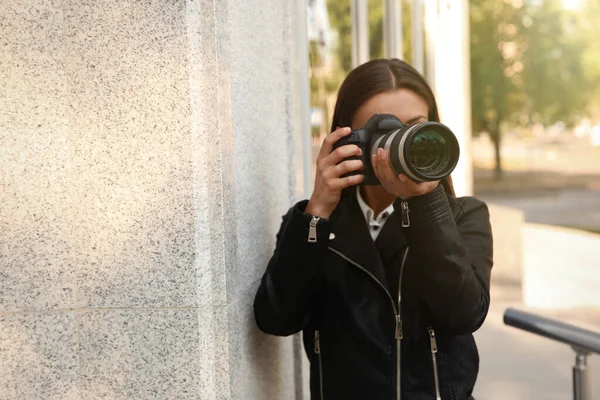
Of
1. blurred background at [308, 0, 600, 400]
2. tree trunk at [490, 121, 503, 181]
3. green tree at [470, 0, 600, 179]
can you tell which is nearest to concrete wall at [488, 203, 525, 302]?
blurred background at [308, 0, 600, 400]

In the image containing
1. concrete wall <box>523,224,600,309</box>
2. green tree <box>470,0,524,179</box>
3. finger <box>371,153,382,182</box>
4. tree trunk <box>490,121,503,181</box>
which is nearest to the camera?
finger <box>371,153,382,182</box>

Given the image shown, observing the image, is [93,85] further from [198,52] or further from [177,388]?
[177,388]

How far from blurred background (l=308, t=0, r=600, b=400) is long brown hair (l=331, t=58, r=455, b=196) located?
1320 mm

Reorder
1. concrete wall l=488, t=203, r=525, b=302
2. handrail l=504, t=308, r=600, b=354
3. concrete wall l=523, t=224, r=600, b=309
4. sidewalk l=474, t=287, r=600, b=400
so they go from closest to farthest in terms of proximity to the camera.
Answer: handrail l=504, t=308, r=600, b=354
sidewalk l=474, t=287, r=600, b=400
concrete wall l=523, t=224, r=600, b=309
concrete wall l=488, t=203, r=525, b=302

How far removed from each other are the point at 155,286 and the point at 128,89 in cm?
44

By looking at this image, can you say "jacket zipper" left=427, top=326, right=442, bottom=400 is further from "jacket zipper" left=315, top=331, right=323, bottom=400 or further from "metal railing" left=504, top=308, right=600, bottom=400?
"metal railing" left=504, top=308, right=600, bottom=400

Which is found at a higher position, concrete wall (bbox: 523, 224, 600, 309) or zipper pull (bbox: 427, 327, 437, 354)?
zipper pull (bbox: 427, 327, 437, 354)

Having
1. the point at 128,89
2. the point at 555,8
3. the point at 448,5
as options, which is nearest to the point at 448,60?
the point at 448,5

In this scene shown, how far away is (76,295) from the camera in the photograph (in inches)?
71.5

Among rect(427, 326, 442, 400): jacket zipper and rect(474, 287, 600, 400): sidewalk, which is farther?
rect(474, 287, 600, 400): sidewalk

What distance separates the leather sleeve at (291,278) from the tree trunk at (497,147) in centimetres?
2893

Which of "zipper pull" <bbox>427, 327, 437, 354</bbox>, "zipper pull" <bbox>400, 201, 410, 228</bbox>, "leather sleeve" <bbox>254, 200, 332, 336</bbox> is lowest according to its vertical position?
"zipper pull" <bbox>427, 327, 437, 354</bbox>

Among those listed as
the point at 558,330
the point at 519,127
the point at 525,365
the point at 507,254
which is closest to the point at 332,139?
the point at 558,330

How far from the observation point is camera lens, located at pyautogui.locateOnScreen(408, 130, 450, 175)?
170 cm
